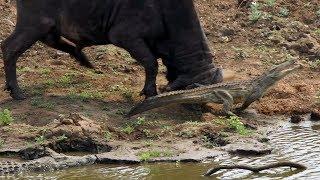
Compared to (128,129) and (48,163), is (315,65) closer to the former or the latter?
(128,129)

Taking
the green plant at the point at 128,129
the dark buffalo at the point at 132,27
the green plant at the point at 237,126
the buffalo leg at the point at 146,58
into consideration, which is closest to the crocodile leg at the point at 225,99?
the dark buffalo at the point at 132,27

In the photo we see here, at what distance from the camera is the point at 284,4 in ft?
48.6

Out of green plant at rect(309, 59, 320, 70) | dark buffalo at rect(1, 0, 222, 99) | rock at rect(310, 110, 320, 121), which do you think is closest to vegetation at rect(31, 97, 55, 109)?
dark buffalo at rect(1, 0, 222, 99)

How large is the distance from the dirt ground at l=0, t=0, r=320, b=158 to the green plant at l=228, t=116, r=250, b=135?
0.09 m

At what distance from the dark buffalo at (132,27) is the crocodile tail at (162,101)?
1.57ft

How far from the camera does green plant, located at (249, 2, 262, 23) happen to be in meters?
14.0

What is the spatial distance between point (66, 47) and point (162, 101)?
2.20m

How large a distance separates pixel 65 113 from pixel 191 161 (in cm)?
233

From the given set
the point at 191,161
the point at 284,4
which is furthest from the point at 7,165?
the point at 284,4

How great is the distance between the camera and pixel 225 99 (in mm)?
9375

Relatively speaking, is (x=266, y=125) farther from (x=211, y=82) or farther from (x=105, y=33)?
(x=105, y=33)

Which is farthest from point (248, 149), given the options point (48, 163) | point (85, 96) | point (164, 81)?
point (164, 81)

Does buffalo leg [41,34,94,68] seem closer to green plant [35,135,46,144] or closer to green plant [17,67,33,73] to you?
green plant [17,67,33,73]

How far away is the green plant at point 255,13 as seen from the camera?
14.0m
